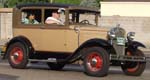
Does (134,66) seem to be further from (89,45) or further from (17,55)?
(17,55)

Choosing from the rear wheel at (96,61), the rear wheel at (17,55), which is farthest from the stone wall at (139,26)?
the rear wheel at (96,61)

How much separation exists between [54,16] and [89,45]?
1.72 meters

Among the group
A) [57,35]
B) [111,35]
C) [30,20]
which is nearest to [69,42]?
[57,35]

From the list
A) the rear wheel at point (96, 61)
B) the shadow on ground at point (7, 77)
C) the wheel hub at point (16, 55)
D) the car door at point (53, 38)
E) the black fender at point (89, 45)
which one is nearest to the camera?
the shadow on ground at point (7, 77)

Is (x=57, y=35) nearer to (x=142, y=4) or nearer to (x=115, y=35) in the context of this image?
(x=115, y=35)

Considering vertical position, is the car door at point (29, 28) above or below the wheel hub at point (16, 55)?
above

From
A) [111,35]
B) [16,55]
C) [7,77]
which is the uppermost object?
[111,35]

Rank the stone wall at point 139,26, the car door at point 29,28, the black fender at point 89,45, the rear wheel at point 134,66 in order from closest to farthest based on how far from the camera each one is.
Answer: the black fender at point 89,45 < the rear wheel at point 134,66 < the car door at point 29,28 < the stone wall at point 139,26

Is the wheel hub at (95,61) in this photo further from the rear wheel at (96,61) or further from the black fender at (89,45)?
the black fender at (89,45)

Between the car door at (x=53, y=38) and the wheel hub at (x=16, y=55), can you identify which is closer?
the car door at (x=53, y=38)

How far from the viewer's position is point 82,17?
1730 centimetres

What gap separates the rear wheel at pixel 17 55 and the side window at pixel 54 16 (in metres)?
1.09

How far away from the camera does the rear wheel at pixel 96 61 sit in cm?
1484

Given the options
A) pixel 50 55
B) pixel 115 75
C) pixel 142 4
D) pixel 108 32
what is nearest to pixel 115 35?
pixel 108 32
